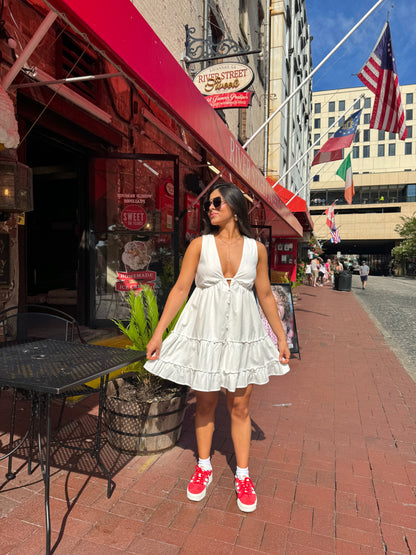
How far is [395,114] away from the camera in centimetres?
714

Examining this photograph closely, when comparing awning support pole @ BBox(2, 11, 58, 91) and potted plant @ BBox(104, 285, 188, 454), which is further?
potted plant @ BBox(104, 285, 188, 454)

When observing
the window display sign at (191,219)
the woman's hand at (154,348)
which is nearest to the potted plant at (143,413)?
the woman's hand at (154,348)

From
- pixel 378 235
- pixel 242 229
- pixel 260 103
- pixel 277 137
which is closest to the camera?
pixel 242 229

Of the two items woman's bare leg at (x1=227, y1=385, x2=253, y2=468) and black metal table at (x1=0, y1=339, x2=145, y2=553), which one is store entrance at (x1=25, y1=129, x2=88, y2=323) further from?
woman's bare leg at (x1=227, y1=385, x2=253, y2=468)

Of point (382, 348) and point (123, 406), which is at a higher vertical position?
point (123, 406)

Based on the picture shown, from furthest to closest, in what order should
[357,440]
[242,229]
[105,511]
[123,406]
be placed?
[357,440] → [123,406] → [242,229] → [105,511]

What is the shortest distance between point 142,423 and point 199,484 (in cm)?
68

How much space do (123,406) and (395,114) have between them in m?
7.31

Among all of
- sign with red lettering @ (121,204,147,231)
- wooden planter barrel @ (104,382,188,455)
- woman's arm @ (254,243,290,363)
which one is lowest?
wooden planter barrel @ (104,382,188,455)

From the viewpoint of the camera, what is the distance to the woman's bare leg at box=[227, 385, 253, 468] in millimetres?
2406

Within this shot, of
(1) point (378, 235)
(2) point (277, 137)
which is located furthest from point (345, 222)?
(2) point (277, 137)

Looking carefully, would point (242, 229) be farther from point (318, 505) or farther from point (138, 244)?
point (138, 244)

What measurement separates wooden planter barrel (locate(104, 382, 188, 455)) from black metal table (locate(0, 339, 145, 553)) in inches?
9.4

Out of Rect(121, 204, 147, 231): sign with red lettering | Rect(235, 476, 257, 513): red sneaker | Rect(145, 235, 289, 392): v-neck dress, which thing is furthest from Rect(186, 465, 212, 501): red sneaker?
Rect(121, 204, 147, 231): sign with red lettering
